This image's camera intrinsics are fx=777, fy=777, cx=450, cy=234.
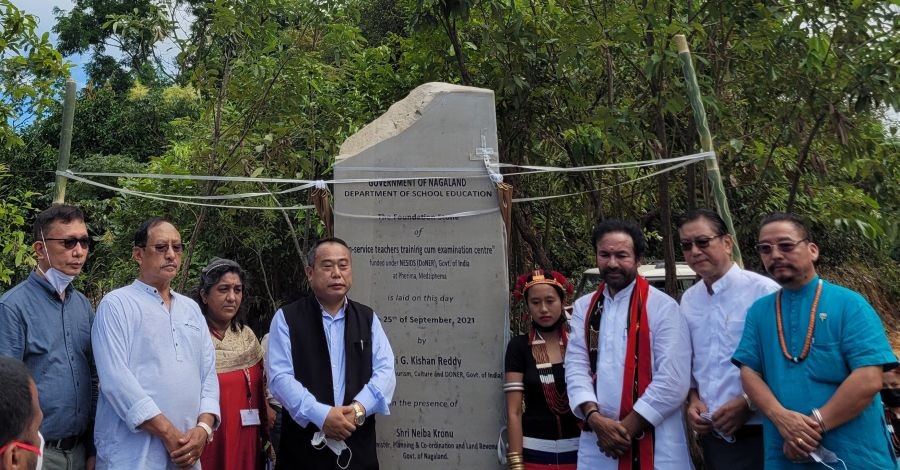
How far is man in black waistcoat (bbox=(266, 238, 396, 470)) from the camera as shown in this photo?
11.0 ft

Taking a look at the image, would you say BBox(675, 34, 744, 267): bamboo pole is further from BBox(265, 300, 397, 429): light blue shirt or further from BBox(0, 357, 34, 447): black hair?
BBox(0, 357, 34, 447): black hair

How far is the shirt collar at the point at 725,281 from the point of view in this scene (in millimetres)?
3271

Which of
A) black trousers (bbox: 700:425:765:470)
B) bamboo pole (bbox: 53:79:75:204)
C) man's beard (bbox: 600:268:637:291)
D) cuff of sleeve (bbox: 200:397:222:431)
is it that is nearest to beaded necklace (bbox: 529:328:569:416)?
man's beard (bbox: 600:268:637:291)

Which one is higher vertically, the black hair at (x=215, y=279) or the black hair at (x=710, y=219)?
the black hair at (x=710, y=219)

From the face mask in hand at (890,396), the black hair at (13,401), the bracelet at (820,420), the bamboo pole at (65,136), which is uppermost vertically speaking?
the bamboo pole at (65,136)

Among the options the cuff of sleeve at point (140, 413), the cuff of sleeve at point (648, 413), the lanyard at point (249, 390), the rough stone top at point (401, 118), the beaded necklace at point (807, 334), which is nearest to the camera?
the beaded necklace at point (807, 334)

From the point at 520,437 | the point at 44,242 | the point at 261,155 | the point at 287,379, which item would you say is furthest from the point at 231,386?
the point at 261,155

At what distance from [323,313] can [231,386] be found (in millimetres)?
608

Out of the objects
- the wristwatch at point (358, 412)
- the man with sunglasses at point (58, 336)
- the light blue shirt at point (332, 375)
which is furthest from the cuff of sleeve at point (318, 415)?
the man with sunglasses at point (58, 336)

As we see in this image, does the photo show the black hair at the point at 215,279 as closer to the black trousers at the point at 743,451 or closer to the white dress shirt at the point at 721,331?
the white dress shirt at the point at 721,331

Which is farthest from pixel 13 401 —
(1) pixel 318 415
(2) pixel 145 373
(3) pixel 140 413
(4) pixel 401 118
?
(4) pixel 401 118

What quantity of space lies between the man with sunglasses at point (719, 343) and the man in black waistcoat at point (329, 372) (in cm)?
136

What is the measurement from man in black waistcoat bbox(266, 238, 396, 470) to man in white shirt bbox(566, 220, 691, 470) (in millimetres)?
891

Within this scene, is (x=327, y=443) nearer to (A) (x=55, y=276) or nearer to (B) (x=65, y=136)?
(A) (x=55, y=276)
